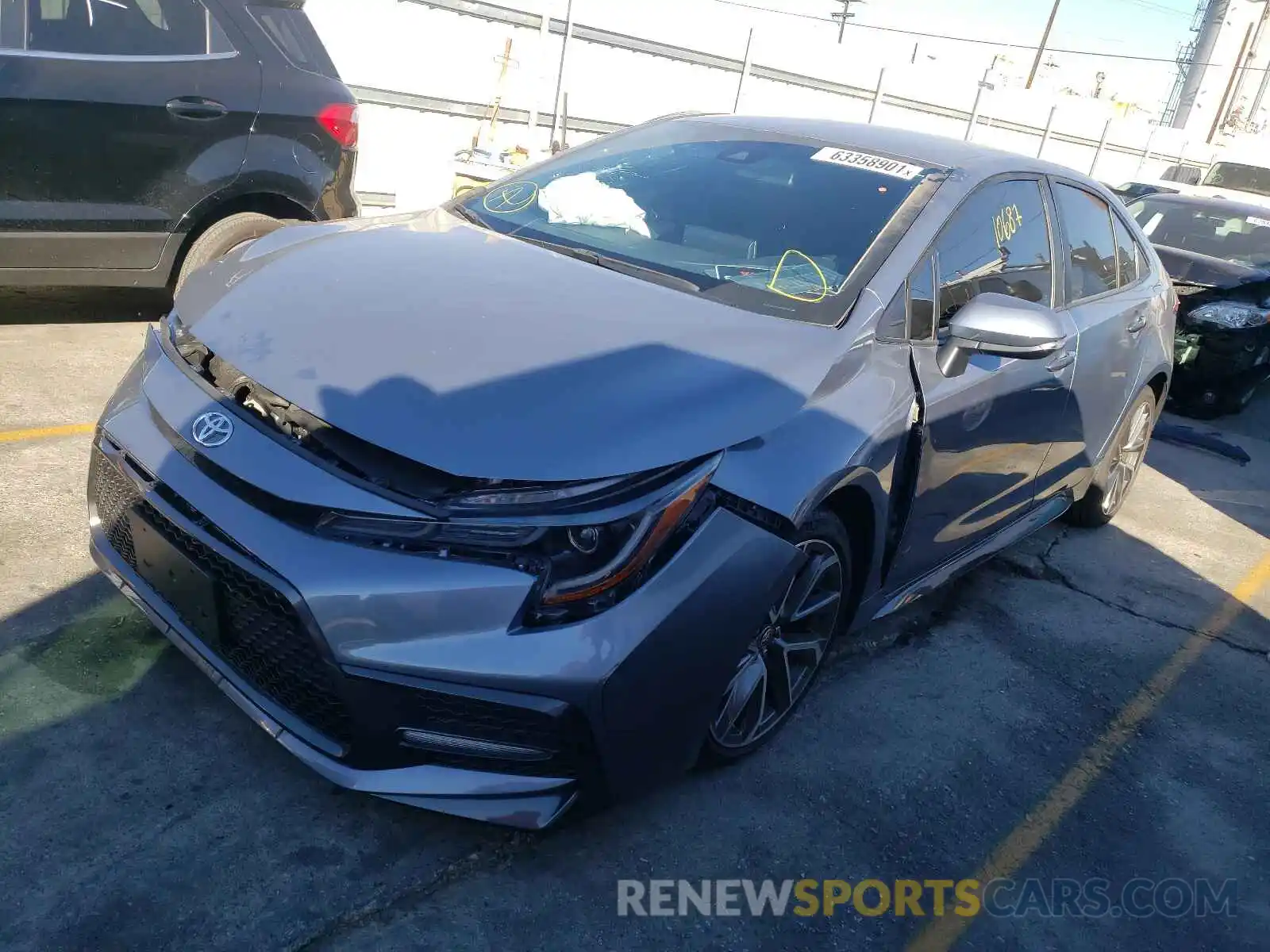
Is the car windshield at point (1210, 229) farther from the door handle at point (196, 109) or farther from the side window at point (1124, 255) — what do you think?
the door handle at point (196, 109)

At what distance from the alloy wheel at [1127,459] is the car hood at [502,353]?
9.99 ft

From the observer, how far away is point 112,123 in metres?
4.68

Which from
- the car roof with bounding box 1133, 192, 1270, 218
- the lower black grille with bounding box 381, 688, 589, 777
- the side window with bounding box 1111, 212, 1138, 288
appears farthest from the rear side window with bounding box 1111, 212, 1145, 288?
the car roof with bounding box 1133, 192, 1270, 218

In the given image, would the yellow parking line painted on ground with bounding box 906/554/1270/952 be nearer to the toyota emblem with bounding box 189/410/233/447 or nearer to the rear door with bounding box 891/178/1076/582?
the rear door with bounding box 891/178/1076/582

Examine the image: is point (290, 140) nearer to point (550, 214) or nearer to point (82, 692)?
point (550, 214)

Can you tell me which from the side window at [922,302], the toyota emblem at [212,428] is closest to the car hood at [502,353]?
the toyota emblem at [212,428]

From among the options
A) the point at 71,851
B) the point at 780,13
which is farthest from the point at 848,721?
the point at 780,13

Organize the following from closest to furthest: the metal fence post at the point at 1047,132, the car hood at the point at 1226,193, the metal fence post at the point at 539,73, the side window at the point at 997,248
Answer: the side window at the point at 997,248, the metal fence post at the point at 539,73, the car hood at the point at 1226,193, the metal fence post at the point at 1047,132

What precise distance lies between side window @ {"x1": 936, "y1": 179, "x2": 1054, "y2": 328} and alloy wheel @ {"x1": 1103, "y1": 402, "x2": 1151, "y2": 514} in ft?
5.32

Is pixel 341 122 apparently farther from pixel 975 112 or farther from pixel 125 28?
pixel 975 112

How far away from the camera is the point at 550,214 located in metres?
3.49

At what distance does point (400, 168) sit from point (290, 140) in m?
5.33

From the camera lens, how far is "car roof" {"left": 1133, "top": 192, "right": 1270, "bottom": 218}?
9.09 meters

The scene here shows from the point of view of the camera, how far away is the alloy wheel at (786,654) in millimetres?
2693
